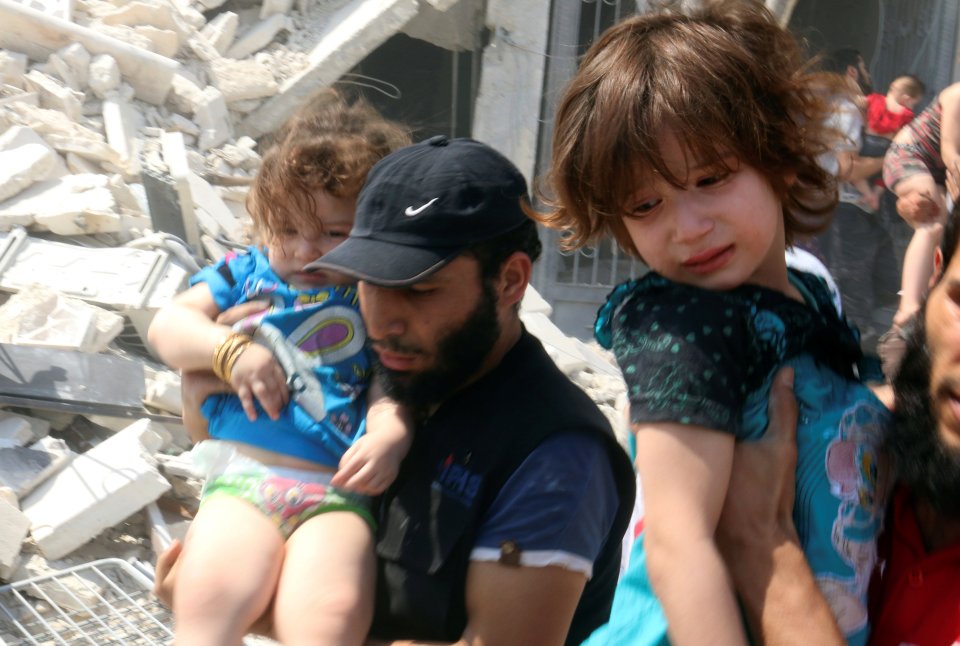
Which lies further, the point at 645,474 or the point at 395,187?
the point at 395,187

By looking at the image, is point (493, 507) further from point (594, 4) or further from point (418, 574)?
point (594, 4)

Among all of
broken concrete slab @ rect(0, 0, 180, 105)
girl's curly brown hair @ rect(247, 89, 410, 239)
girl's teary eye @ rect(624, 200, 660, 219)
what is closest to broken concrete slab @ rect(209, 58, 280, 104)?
broken concrete slab @ rect(0, 0, 180, 105)

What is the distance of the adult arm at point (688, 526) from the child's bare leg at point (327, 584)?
64 cm

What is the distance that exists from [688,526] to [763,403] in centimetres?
20

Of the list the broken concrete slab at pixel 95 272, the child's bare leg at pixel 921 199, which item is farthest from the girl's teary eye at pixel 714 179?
the broken concrete slab at pixel 95 272

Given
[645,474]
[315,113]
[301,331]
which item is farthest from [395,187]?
[645,474]

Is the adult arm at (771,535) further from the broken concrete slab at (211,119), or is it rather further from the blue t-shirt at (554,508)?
the broken concrete slab at (211,119)

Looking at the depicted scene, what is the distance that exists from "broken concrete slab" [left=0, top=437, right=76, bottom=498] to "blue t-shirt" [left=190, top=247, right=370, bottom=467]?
2.29 meters

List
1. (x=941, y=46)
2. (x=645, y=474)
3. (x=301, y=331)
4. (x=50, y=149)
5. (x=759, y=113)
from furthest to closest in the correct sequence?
1. (x=941, y=46)
2. (x=50, y=149)
3. (x=301, y=331)
4. (x=759, y=113)
5. (x=645, y=474)

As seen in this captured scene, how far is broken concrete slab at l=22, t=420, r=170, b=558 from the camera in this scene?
388 cm

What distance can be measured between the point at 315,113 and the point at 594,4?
6454mm

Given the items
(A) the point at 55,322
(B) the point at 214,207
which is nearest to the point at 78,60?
(B) the point at 214,207

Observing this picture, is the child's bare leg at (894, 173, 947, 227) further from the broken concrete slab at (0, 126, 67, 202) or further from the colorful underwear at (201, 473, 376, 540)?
the broken concrete slab at (0, 126, 67, 202)

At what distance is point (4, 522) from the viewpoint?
145 inches
